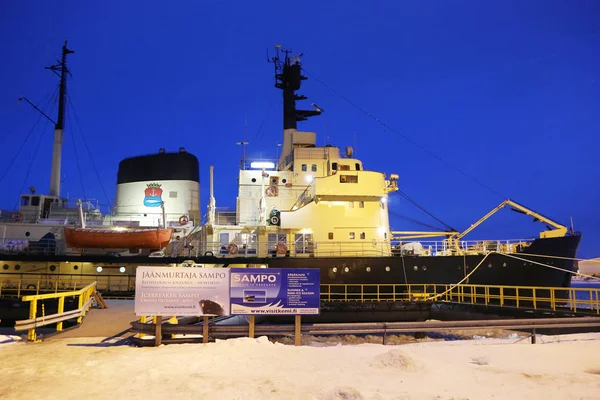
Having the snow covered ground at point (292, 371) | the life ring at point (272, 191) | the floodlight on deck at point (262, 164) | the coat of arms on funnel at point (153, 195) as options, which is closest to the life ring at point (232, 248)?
the life ring at point (272, 191)

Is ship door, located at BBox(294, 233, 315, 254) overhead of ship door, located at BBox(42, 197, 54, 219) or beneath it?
beneath

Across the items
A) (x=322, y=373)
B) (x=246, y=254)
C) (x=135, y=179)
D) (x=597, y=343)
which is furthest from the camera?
(x=135, y=179)

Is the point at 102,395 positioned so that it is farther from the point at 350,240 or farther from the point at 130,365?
the point at 350,240

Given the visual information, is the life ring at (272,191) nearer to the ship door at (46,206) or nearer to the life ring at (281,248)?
the life ring at (281,248)

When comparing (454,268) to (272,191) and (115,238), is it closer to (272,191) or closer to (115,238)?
(272,191)

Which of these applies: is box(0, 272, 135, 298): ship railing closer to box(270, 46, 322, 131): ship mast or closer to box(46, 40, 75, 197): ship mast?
box(46, 40, 75, 197): ship mast

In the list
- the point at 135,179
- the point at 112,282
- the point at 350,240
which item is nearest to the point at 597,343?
the point at 350,240

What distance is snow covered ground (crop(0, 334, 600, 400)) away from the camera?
5797mm

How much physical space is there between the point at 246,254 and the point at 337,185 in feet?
18.8

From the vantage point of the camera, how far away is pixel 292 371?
6.90 meters

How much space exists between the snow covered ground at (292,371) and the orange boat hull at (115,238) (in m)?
12.6

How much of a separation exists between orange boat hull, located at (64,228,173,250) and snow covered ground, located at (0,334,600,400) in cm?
1261

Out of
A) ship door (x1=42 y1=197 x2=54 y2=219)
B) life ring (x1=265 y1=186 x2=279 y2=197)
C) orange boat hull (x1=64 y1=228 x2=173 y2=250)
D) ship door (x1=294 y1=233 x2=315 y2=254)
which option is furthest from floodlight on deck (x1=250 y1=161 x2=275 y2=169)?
ship door (x1=42 y1=197 x2=54 y2=219)

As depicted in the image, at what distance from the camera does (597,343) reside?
30.0 feet
